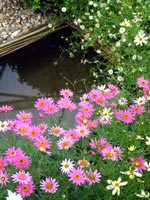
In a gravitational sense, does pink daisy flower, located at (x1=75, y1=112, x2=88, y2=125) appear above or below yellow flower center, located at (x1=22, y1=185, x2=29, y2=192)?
above

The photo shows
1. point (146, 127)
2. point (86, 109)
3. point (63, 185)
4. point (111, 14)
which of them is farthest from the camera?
point (111, 14)

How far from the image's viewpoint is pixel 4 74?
4.25m

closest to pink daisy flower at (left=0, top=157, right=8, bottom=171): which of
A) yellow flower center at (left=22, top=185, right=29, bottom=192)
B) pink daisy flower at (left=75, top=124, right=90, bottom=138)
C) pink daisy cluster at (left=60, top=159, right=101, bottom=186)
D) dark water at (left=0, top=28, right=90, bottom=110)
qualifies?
yellow flower center at (left=22, top=185, right=29, bottom=192)

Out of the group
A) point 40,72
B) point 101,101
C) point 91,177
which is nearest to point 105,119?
point 101,101

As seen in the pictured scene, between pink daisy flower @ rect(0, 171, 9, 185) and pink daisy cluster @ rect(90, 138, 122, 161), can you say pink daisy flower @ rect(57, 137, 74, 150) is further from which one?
pink daisy flower @ rect(0, 171, 9, 185)

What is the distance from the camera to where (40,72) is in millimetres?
4258

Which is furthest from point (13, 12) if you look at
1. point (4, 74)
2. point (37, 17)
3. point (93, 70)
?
point (93, 70)

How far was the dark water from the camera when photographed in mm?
4082

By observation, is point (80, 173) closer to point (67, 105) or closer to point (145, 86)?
point (67, 105)

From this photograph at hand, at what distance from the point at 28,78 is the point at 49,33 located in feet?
1.47

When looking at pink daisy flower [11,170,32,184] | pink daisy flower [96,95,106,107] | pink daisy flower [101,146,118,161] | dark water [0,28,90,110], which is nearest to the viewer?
pink daisy flower [11,170,32,184]

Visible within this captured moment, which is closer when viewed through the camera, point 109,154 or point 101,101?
point 109,154

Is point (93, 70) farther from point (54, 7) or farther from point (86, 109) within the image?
point (86, 109)

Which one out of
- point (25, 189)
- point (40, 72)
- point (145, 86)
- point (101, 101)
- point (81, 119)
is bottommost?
point (25, 189)
